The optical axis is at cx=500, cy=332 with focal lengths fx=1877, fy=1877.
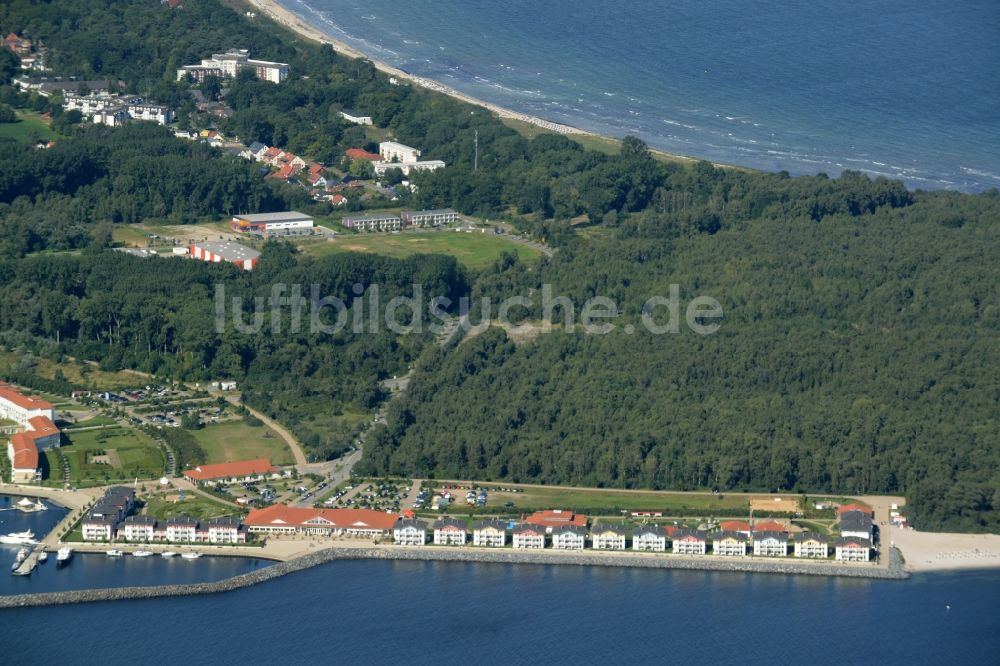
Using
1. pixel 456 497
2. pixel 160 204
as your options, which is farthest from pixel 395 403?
pixel 160 204

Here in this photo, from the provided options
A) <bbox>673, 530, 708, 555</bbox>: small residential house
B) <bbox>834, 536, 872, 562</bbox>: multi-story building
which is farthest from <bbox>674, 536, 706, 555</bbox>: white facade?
<bbox>834, 536, 872, 562</bbox>: multi-story building

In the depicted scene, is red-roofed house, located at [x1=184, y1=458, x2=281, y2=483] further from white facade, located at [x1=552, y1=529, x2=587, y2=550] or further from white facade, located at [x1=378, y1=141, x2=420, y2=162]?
white facade, located at [x1=378, y1=141, x2=420, y2=162]

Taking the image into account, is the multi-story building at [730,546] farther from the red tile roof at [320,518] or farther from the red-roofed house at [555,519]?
the red tile roof at [320,518]

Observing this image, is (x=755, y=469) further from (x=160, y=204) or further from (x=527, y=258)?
(x=160, y=204)

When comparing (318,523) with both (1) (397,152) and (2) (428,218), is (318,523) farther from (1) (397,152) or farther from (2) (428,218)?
(1) (397,152)

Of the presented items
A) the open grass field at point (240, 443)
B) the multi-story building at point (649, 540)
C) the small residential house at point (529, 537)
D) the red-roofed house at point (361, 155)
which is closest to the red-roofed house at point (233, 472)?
the open grass field at point (240, 443)

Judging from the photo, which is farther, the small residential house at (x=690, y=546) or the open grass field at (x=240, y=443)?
the open grass field at (x=240, y=443)

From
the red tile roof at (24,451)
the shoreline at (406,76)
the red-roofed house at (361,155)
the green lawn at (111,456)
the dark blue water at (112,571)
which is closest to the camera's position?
the dark blue water at (112,571)

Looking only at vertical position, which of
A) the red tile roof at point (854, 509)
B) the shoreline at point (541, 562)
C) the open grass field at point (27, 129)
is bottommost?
the shoreline at point (541, 562)
